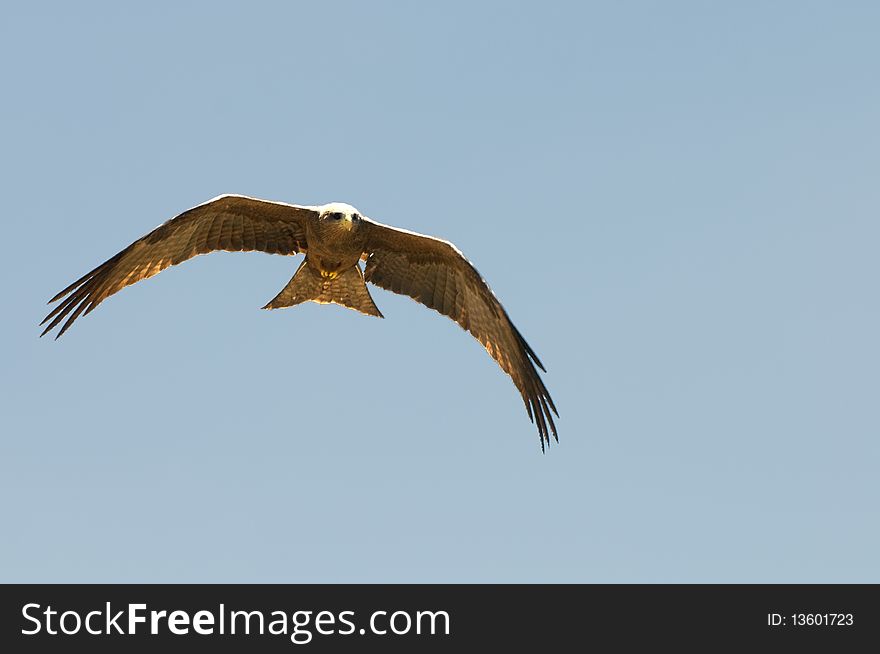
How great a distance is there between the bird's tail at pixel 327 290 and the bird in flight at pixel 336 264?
0.01 m

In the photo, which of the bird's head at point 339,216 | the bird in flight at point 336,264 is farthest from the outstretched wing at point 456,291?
the bird's head at point 339,216

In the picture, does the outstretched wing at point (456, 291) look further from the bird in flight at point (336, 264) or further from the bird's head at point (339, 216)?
the bird's head at point (339, 216)

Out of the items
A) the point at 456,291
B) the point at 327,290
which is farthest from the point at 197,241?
the point at 456,291

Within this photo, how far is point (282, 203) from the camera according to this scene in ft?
44.2

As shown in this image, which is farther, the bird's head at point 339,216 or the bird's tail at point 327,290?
the bird's tail at point 327,290

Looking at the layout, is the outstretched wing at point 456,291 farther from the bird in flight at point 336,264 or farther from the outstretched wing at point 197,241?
the outstretched wing at point 197,241

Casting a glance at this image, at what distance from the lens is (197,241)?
13719 mm

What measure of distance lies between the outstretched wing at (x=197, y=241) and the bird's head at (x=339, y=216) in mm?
300

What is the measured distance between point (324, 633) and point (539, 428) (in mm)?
4534

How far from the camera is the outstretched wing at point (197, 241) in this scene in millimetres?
13227

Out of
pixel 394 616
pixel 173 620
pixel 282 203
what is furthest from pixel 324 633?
pixel 282 203

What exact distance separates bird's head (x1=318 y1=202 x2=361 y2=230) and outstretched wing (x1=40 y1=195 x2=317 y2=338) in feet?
0.98

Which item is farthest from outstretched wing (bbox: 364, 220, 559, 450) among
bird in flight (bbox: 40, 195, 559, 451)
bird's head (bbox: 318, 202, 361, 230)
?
bird's head (bbox: 318, 202, 361, 230)

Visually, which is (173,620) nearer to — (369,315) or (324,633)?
(324,633)
